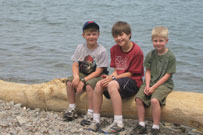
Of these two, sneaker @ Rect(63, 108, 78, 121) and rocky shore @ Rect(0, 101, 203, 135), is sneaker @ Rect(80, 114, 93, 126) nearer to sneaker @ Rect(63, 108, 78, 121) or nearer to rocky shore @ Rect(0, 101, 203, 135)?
rocky shore @ Rect(0, 101, 203, 135)

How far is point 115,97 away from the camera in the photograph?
4816mm

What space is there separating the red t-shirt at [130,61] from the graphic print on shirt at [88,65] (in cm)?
39

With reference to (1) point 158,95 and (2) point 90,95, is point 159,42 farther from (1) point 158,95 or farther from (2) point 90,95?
(2) point 90,95

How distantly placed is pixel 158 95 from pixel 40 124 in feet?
5.91

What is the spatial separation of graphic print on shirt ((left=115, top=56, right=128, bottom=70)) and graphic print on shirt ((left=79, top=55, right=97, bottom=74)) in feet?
1.45

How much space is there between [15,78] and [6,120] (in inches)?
160

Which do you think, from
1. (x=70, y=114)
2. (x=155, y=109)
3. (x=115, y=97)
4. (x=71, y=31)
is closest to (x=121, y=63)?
(x=115, y=97)

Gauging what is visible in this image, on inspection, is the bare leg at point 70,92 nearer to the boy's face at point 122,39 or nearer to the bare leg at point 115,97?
the bare leg at point 115,97

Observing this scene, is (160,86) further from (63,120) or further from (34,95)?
(34,95)

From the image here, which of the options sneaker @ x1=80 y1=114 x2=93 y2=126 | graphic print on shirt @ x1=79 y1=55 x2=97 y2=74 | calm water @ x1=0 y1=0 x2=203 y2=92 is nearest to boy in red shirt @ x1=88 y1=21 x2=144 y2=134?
sneaker @ x1=80 y1=114 x2=93 y2=126

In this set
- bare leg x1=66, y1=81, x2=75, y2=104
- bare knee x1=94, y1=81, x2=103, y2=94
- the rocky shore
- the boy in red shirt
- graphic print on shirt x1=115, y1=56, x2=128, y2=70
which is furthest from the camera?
bare leg x1=66, y1=81, x2=75, y2=104

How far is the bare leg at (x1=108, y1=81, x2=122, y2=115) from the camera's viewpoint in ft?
15.8

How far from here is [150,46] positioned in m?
11.7

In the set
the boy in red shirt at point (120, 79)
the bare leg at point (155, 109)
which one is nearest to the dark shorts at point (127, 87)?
the boy in red shirt at point (120, 79)
